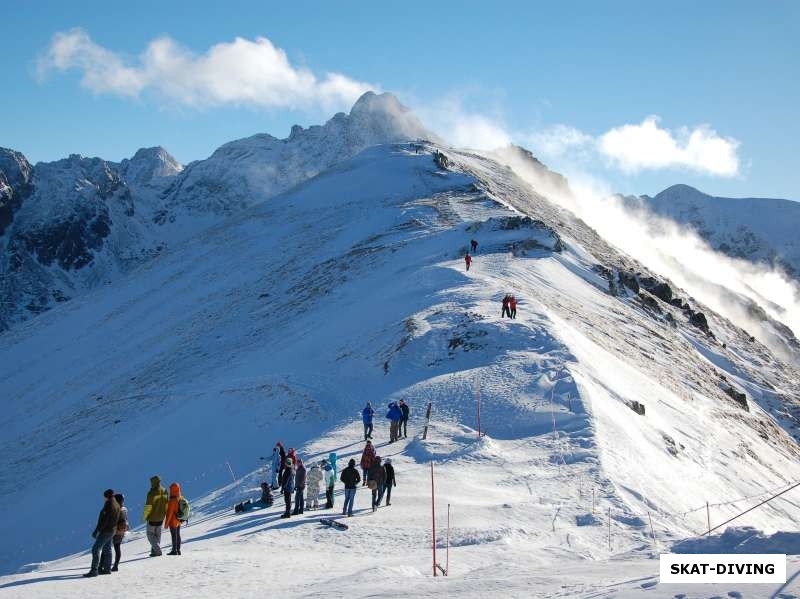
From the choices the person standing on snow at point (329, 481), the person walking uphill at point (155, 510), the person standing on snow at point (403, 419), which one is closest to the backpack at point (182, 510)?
the person walking uphill at point (155, 510)

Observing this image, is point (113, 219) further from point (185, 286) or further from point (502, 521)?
point (502, 521)

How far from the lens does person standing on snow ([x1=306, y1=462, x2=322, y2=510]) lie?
19.7 meters

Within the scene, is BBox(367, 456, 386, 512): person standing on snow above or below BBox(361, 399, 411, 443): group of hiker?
below

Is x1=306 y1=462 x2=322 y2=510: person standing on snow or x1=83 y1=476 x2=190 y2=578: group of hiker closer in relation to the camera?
x1=83 y1=476 x2=190 y2=578: group of hiker

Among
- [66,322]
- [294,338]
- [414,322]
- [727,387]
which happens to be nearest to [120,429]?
[294,338]

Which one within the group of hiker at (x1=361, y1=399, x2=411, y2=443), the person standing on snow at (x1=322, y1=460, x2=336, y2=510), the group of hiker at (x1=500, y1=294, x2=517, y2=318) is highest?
the group of hiker at (x1=500, y1=294, x2=517, y2=318)

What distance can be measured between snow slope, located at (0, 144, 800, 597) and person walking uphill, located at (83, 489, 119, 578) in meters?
0.44

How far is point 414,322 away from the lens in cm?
3628

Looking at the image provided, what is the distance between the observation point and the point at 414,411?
90.8ft

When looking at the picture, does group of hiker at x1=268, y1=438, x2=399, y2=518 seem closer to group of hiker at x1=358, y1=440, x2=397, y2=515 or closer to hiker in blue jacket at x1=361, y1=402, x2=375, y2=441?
group of hiker at x1=358, y1=440, x2=397, y2=515

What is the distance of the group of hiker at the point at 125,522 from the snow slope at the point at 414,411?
1.58 ft

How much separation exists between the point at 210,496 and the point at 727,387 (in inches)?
1251

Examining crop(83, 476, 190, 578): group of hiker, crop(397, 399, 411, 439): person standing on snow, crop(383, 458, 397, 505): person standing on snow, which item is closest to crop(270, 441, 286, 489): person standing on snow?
crop(383, 458, 397, 505): person standing on snow

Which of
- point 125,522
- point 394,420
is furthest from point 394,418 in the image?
point 125,522
